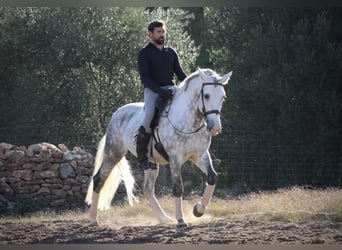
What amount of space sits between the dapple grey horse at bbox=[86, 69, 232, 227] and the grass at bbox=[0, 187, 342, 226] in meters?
0.41

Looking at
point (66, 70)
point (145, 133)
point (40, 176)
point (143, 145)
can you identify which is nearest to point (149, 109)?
point (145, 133)

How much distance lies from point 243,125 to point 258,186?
0.86 metres

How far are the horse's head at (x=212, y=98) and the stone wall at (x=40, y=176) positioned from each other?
404 centimetres

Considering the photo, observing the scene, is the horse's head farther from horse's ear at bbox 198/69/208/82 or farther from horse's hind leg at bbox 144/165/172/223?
horse's hind leg at bbox 144/165/172/223

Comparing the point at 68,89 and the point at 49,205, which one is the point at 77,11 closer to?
the point at 68,89

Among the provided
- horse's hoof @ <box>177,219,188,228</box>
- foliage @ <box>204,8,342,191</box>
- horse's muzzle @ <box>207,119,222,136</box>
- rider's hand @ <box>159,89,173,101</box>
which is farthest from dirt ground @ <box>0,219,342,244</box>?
foliage @ <box>204,8,342,191</box>

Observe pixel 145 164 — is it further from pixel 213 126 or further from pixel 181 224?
pixel 213 126

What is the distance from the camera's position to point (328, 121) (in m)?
10.2

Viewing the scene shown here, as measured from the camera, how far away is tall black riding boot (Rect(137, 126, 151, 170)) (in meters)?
6.67

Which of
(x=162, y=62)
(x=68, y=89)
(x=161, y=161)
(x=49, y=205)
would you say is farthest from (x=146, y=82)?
(x=68, y=89)

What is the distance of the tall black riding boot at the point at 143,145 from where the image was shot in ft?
21.9

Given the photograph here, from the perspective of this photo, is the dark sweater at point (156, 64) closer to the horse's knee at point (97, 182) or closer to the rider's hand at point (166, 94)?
the rider's hand at point (166, 94)

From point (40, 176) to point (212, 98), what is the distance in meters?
4.34

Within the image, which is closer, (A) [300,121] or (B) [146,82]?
(B) [146,82]
